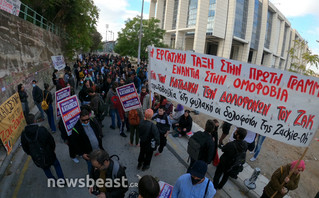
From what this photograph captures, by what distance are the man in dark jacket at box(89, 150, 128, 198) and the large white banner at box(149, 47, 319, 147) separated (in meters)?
2.01

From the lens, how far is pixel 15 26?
751 cm

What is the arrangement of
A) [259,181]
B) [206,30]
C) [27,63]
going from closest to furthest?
[259,181] < [27,63] < [206,30]

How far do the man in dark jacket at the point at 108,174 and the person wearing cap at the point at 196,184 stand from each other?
2.67 feet

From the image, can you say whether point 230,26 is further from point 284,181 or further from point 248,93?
point 284,181

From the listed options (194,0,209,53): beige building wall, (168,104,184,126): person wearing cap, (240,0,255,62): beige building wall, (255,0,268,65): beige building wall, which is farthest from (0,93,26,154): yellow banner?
(255,0,268,65): beige building wall

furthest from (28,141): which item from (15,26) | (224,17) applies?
(224,17)

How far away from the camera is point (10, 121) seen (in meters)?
3.59

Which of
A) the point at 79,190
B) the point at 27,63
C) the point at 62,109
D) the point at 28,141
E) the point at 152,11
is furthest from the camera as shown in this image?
the point at 152,11

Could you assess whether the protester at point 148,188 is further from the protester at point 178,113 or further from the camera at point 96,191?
the protester at point 178,113

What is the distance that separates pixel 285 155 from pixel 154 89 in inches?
214

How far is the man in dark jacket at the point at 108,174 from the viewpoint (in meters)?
2.31

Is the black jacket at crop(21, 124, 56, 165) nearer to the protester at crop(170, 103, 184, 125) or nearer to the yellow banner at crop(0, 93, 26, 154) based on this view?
the yellow banner at crop(0, 93, 26, 154)

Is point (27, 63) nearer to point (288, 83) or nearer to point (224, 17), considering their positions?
point (288, 83)

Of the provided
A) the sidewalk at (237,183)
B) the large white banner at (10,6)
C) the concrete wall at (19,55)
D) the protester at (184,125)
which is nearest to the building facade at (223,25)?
the concrete wall at (19,55)
